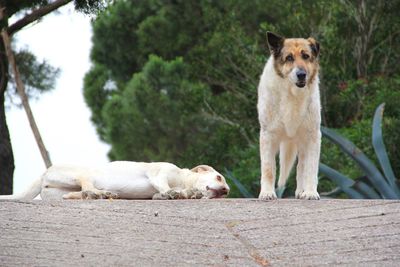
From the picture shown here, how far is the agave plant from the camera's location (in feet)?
38.5

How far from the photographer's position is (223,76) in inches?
927

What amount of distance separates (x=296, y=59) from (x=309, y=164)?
886mm

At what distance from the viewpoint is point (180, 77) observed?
82.7 ft

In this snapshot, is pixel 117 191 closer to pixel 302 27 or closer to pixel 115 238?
pixel 115 238

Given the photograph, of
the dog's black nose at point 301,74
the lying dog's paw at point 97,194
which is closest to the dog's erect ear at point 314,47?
the dog's black nose at point 301,74

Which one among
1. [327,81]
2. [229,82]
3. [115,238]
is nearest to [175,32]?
[229,82]

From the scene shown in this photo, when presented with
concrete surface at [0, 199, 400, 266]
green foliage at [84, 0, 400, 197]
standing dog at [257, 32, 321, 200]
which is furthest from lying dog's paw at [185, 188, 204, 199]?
green foliage at [84, 0, 400, 197]

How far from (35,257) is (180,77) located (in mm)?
18623

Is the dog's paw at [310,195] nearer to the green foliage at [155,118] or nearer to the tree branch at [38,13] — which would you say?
the tree branch at [38,13]

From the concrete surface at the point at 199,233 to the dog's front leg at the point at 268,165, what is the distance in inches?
8.9

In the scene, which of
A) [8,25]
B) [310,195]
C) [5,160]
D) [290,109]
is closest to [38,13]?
[8,25]

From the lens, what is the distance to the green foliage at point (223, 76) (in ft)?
64.6

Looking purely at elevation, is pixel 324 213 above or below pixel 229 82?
below

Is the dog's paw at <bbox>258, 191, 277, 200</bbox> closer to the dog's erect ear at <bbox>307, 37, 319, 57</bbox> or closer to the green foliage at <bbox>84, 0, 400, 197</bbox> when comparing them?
the dog's erect ear at <bbox>307, 37, 319, 57</bbox>
